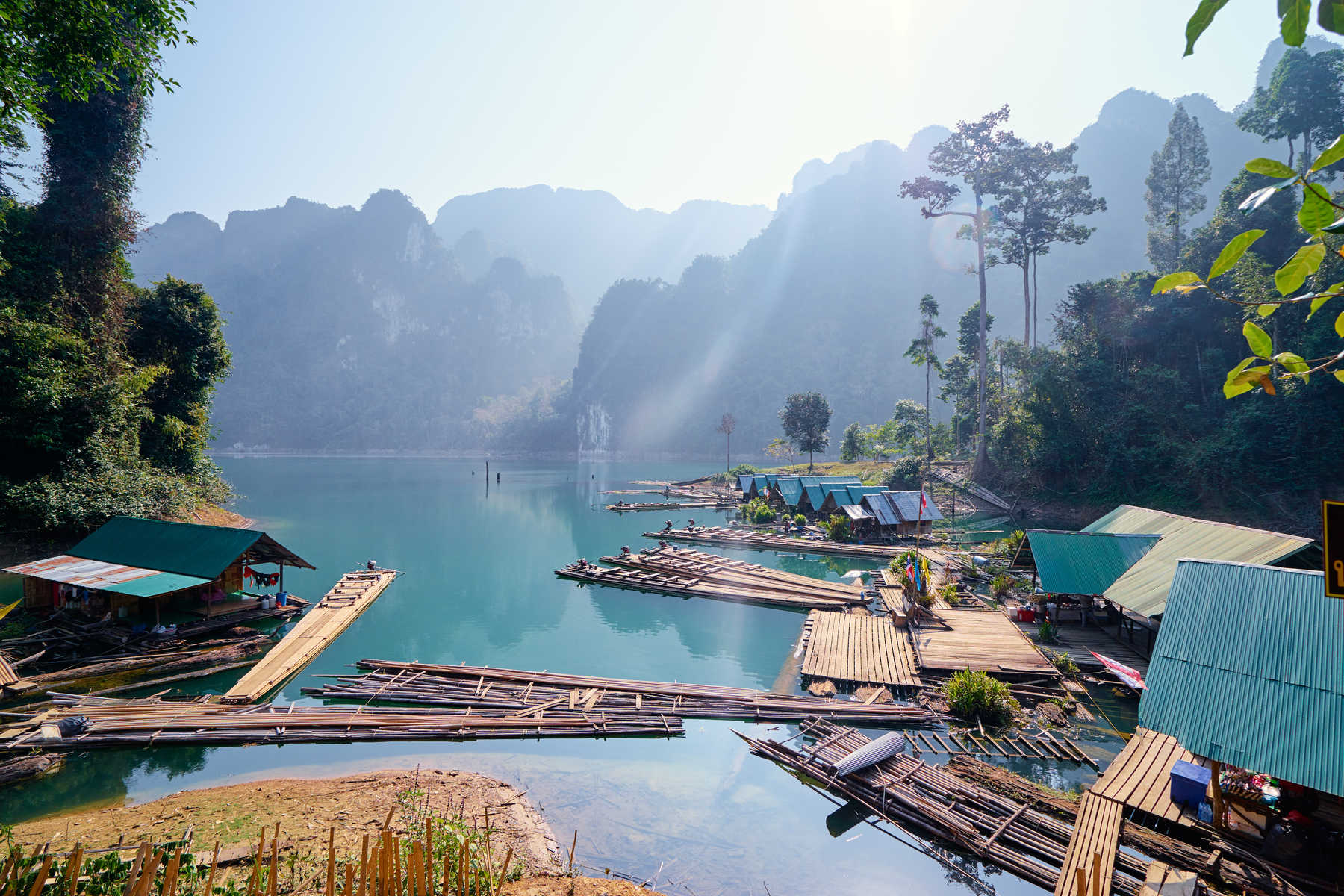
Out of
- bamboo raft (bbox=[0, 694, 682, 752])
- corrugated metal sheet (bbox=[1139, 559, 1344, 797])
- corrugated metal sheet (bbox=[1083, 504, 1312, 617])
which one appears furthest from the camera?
corrugated metal sheet (bbox=[1083, 504, 1312, 617])

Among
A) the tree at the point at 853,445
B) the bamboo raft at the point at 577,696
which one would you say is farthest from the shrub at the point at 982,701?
the tree at the point at 853,445

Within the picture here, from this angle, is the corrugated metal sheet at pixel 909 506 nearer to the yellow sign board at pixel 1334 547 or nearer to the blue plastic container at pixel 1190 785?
the blue plastic container at pixel 1190 785

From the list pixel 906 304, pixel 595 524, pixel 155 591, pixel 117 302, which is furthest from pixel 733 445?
pixel 155 591

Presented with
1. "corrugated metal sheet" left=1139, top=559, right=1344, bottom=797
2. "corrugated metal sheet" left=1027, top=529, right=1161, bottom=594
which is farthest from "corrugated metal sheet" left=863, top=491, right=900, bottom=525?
"corrugated metal sheet" left=1139, top=559, right=1344, bottom=797

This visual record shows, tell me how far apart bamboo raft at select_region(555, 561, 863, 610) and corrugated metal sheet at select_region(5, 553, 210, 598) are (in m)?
15.7

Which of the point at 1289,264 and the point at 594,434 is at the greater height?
the point at 594,434

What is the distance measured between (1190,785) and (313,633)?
22699 millimetres

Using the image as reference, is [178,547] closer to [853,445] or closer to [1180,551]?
[1180,551]

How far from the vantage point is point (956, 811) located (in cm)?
1120

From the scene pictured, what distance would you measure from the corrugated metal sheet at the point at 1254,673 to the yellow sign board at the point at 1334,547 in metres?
7.88

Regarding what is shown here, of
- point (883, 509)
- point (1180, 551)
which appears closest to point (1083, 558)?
point (1180, 551)

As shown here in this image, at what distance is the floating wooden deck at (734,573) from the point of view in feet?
85.6

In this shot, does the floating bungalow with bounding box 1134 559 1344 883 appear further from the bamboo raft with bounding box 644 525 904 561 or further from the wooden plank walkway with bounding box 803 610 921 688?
the bamboo raft with bounding box 644 525 904 561

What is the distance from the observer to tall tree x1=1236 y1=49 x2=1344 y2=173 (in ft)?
130
